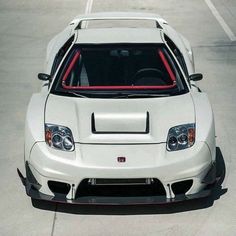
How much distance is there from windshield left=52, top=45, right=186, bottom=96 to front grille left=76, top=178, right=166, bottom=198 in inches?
45.4

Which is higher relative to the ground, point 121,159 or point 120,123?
point 120,123

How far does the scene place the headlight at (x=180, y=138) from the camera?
6230 millimetres

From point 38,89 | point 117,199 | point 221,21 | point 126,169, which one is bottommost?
point 221,21

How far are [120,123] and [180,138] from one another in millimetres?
579

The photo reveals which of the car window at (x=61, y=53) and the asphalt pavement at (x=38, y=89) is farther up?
the car window at (x=61, y=53)

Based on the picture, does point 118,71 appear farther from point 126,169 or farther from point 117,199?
point 117,199

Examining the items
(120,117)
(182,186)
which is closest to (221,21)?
(120,117)

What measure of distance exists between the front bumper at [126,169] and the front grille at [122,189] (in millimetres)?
52

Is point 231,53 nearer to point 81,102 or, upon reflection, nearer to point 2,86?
point 2,86

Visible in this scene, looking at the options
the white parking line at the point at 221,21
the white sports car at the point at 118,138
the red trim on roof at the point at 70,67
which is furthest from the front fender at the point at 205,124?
the white parking line at the point at 221,21

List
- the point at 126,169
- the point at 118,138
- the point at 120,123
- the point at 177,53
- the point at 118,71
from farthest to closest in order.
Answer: the point at 177,53 < the point at 118,71 < the point at 120,123 < the point at 118,138 < the point at 126,169

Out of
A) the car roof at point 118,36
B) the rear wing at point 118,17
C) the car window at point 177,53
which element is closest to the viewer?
the car roof at point 118,36

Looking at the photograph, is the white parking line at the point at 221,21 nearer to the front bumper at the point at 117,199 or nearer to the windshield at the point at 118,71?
the windshield at the point at 118,71

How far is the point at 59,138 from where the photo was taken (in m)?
6.27
